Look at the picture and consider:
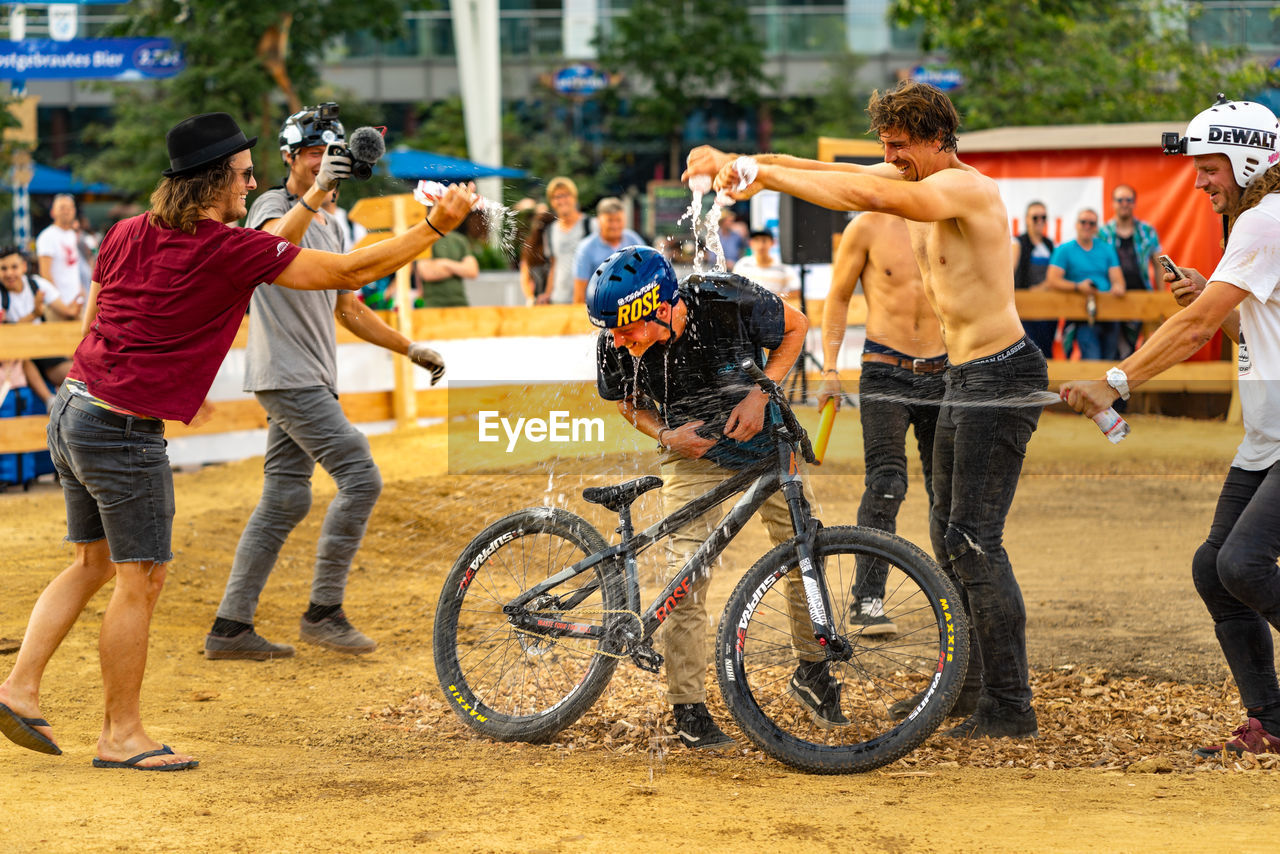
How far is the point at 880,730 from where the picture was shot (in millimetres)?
5078

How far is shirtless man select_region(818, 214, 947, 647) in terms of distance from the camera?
6648mm

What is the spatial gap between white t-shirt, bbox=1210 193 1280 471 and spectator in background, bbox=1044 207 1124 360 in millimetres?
9963

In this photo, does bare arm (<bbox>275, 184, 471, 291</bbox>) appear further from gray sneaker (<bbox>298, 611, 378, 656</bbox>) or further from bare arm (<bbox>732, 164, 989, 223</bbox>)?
gray sneaker (<bbox>298, 611, 378, 656</bbox>)

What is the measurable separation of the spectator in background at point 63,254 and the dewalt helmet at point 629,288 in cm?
990

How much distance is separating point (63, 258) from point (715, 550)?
34.5 ft

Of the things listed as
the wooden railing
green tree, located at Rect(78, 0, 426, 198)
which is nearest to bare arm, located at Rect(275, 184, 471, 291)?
the wooden railing

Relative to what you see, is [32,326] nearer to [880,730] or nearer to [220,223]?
[220,223]

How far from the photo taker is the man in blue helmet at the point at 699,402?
194 inches

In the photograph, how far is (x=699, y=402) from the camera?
5.05 m

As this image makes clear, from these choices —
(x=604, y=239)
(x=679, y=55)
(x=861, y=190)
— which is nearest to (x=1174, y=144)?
(x=861, y=190)

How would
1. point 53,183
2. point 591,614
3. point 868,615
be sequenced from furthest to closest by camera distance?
1. point 53,183
2. point 868,615
3. point 591,614

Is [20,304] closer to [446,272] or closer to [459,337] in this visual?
[446,272]

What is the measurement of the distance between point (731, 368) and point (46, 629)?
101 inches

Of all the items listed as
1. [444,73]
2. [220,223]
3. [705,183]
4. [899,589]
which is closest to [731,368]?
[705,183]
